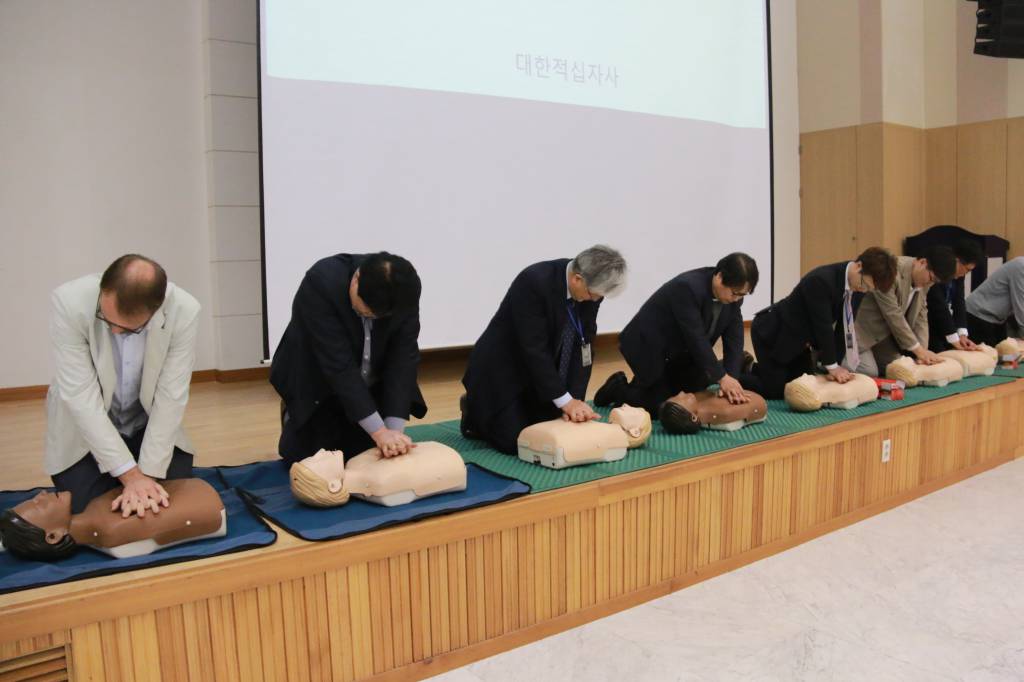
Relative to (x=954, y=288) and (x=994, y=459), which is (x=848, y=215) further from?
(x=994, y=459)

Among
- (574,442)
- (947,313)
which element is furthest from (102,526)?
(947,313)

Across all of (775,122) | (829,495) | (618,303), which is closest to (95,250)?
(618,303)

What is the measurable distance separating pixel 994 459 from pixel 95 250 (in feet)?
15.9

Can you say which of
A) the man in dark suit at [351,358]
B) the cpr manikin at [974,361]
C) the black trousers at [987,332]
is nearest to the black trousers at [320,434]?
the man in dark suit at [351,358]

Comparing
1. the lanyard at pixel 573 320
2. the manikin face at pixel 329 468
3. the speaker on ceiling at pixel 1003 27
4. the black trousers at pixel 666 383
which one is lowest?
the manikin face at pixel 329 468

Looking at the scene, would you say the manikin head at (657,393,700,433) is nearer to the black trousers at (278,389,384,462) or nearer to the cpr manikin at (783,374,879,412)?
the cpr manikin at (783,374,879,412)

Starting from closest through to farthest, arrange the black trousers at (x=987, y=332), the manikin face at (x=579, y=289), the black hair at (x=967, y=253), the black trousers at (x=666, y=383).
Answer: the manikin face at (x=579, y=289), the black trousers at (x=666, y=383), the black hair at (x=967, y=253), the black trousers at (x=987, y=332)

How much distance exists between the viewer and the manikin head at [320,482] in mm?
2072

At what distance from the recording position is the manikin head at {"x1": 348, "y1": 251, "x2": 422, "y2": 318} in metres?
2.05

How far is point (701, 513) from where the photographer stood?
254 cm

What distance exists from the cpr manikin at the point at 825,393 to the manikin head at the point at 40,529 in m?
2.63

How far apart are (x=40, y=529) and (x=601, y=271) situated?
5.34ft

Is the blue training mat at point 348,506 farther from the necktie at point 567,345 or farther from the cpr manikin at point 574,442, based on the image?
the necktie at point 567,345

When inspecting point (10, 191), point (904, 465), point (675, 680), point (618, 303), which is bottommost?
point (675, 680)
